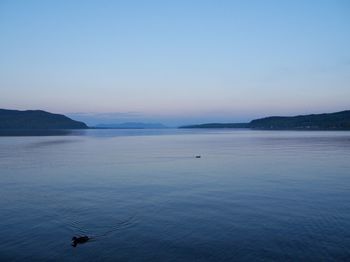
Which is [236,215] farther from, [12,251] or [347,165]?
[347,165]

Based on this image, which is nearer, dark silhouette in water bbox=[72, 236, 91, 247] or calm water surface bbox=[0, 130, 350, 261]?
calm water surface bbox=[0, 130, 350, 261]

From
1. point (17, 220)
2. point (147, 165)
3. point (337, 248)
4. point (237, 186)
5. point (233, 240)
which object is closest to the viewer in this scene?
point (337, 248)

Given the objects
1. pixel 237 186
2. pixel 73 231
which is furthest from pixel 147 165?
pixel 73 231

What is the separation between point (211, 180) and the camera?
113 ft

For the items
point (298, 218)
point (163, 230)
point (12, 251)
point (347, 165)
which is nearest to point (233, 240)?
point (163, 230)

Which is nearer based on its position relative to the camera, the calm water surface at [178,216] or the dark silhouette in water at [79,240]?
the calm water surface at [178,216]

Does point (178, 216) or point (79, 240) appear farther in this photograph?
point (178, 216)

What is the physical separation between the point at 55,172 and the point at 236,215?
85.2 ft

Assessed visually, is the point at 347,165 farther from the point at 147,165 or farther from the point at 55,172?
the point at 55,172

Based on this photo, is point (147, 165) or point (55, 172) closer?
point (55, 172)

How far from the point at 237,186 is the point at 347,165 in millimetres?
21325

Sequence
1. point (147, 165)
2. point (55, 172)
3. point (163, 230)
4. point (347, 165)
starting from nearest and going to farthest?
point (163, 230)
point (55, 172)
point (347, 165)
point (147, 165)

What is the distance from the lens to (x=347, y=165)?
145 ft

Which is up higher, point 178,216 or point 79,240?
point 79,240
